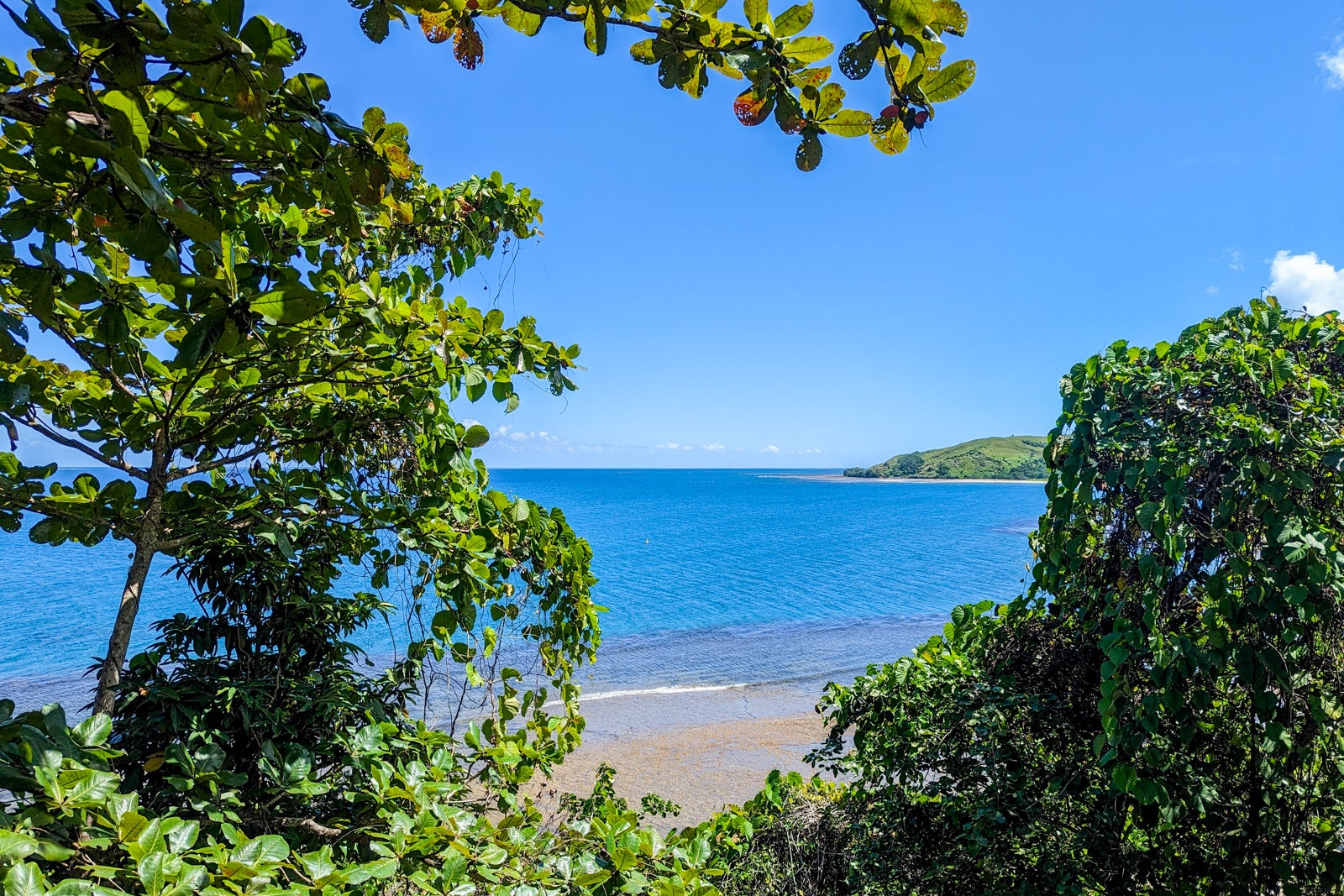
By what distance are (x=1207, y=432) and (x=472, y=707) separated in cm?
1071

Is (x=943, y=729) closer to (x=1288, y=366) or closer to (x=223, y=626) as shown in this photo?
(x=1288, y=366)

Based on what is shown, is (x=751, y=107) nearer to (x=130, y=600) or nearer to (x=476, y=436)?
(x=476, y=436)

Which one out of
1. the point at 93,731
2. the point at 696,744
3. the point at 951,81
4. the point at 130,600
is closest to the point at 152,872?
the point at 93,731

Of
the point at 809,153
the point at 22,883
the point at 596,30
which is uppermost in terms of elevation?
the point at 596,30

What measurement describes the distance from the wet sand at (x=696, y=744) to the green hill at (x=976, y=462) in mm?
123883

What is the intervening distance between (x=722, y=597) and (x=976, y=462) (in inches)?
5241

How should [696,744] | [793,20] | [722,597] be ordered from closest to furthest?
[793,20], [696,744], [722,597]

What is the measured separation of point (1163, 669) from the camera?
8.50 feet

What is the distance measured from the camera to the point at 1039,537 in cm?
362

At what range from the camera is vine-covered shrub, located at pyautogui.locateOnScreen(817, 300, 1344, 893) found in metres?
2.57

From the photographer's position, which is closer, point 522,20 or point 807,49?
point 807,49

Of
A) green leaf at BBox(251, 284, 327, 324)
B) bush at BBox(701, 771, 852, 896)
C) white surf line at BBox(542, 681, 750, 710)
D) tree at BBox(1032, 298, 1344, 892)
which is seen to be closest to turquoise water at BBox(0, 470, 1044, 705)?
white surf line at BBox(542, 681, 750, 710)

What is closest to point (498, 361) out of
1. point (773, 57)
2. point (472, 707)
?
point (773, 57)

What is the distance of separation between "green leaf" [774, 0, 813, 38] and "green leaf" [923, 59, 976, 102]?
230 mm
